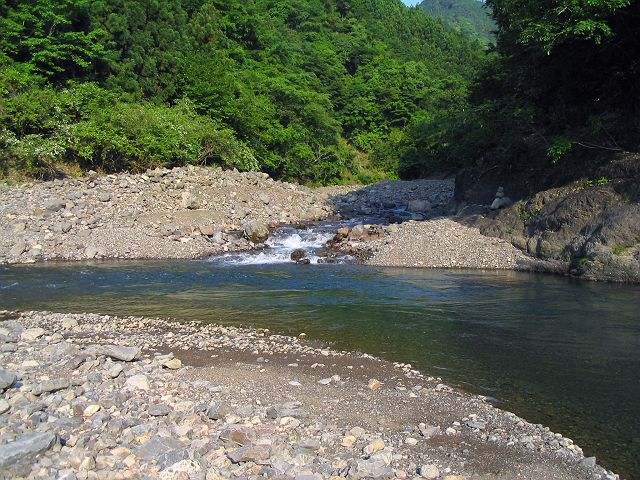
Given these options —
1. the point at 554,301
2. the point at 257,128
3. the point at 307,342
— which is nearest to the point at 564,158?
the point at 554,301

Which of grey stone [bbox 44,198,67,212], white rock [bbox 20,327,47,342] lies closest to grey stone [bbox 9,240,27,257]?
grey stone [bbox 44,198,67,212]

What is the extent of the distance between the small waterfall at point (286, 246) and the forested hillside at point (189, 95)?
32.1 ft

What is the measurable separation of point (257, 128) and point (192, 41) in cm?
858

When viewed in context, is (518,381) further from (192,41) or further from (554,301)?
(192,41)

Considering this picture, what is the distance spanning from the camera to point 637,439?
6.63 metres

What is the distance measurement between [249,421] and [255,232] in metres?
16.2

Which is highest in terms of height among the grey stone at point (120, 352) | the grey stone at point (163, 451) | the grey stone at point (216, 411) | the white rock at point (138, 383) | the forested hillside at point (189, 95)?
the forested hillside at point (189, 95)

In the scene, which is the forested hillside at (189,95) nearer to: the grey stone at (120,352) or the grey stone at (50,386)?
the grey stone at (120,352)

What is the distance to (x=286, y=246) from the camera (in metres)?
22.1

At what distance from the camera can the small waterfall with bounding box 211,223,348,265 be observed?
20.4 metres

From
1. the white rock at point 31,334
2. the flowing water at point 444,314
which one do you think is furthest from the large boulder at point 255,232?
the white rock at point 31,334

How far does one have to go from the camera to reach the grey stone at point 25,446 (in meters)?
5.30

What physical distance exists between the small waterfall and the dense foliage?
7.92 meters

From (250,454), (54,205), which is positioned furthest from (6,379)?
(54,205)
